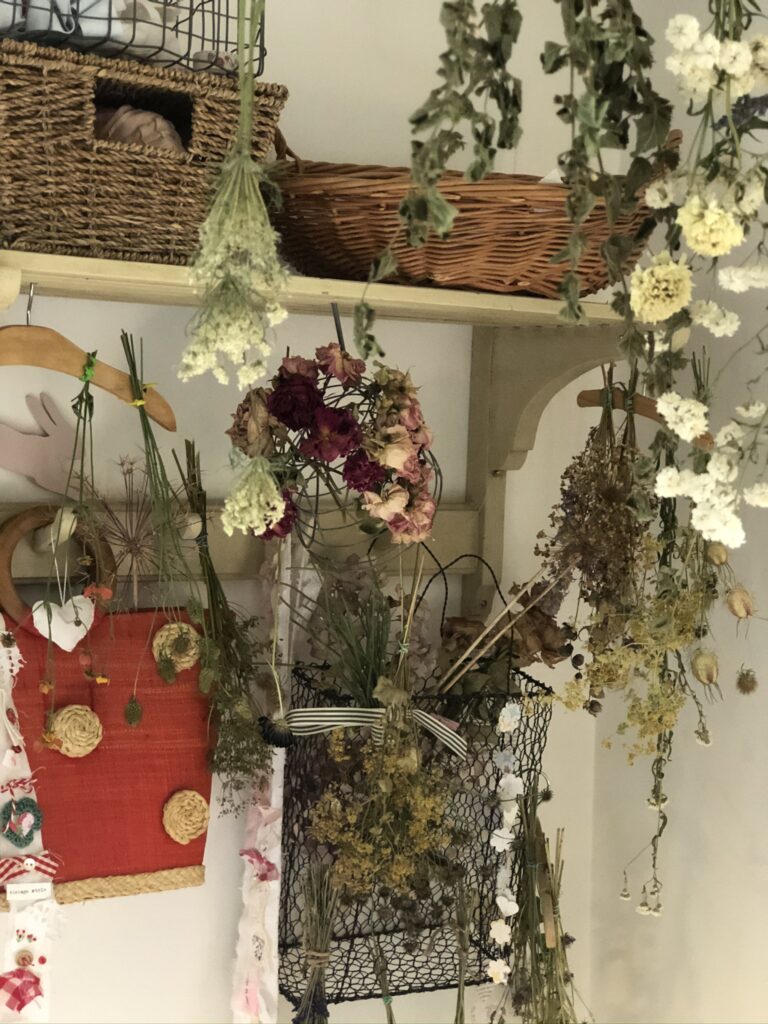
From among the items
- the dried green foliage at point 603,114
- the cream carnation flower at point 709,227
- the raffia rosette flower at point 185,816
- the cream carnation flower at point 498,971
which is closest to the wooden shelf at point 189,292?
the dried green foliage at point 603,114

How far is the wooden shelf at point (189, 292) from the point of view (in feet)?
3.34

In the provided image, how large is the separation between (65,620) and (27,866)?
0.27 metres

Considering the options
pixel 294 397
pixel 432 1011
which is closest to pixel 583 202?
pixel 294 397

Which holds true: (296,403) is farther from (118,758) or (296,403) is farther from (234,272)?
(118,758)

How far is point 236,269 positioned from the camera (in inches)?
34.7

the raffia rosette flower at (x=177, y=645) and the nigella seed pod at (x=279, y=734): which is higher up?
the raffia rosette flower at (x=177, y=645)

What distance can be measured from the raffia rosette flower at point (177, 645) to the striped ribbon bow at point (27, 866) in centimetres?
25

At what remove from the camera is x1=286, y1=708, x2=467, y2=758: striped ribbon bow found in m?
1.25

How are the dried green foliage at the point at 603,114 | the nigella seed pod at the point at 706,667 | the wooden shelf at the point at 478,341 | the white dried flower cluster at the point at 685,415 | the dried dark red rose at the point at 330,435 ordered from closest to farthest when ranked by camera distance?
the dried green foliage at the point at 603,114
the white dried flower cluster at the point at 685,415
the wooden shelf at the point at 478,341
the dried dark red rose at the point at 330,435
the nigella seed pod at the point at 706,667

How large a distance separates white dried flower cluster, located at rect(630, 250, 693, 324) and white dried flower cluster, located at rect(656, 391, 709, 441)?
81 millimetres

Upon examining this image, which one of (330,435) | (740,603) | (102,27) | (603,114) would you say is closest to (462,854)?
(740,603)

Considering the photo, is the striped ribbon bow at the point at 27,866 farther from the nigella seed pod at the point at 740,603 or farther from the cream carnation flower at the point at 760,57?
the cream carnation flower at the point at 760,57

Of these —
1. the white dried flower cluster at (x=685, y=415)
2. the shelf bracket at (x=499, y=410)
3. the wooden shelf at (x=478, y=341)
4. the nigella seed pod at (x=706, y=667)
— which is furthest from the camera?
the shelf bracket at (x=499, y=410)

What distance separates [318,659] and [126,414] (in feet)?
1.30
